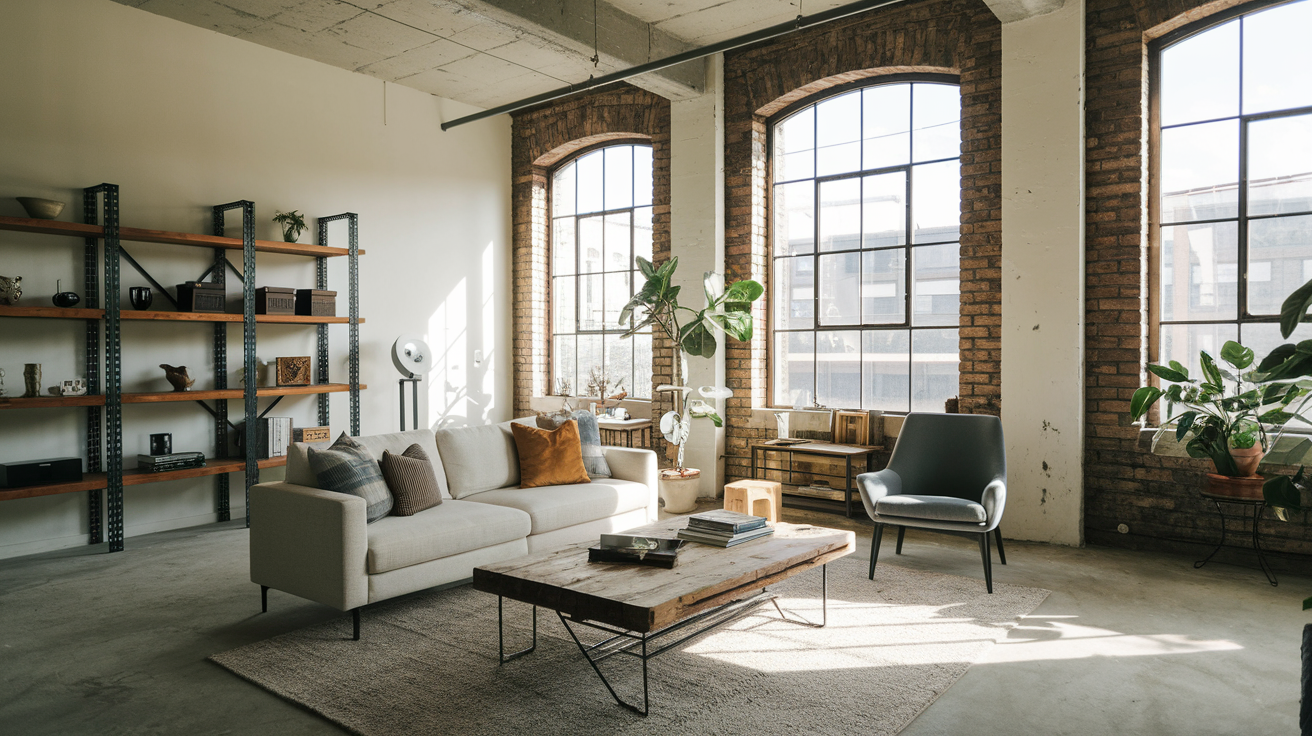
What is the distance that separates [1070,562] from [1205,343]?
165cm

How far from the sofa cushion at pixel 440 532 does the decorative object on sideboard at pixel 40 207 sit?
3.24 metres

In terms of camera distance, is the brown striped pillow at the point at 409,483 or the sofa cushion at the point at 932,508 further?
the sofa cushion at the point at 932,508

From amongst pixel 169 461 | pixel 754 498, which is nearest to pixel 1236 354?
pixel 754 498

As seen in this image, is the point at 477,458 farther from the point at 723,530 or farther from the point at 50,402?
the point at 50,402

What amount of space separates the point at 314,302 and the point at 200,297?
851 mm

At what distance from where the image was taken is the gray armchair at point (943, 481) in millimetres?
4188

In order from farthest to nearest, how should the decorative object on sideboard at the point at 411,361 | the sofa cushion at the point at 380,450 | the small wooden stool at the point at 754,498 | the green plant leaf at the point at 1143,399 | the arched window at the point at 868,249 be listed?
the decorative object on sideboard at the point at 411,361, the arched window at the point at 868,249, the small wooden stool at the point at 754,498, the green plant leaf at the point at 1143,399, the sofa cushion at the point at 380,450

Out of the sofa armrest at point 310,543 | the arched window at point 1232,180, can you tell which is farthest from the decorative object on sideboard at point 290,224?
the arched window at point 1232,180

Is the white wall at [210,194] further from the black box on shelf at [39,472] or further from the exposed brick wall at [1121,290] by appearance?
the exposed brick wall at [1121,290]

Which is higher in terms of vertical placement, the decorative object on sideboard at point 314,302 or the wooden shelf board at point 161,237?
the wooden shelf board at point 161,237

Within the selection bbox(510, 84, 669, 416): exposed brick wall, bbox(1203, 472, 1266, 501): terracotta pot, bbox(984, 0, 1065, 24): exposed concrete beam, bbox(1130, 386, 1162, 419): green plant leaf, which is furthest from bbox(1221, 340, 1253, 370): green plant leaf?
bbox(510, 84, 669, 416): exposed brick wall

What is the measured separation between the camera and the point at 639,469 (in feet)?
16.9

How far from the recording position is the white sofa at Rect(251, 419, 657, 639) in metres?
3.51


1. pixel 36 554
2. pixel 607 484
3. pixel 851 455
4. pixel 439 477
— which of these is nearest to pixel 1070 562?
pixel 851 455
